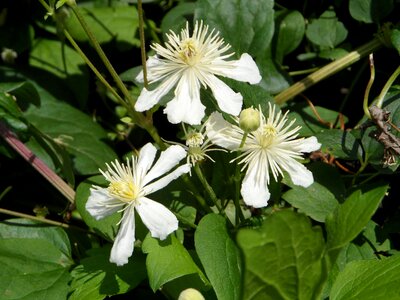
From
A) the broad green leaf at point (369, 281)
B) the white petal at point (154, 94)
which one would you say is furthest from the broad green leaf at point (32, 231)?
the broad green leaf at point (369, 281)

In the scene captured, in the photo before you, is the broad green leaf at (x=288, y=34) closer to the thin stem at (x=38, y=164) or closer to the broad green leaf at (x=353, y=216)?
the thin stem at (x=38, y=164)

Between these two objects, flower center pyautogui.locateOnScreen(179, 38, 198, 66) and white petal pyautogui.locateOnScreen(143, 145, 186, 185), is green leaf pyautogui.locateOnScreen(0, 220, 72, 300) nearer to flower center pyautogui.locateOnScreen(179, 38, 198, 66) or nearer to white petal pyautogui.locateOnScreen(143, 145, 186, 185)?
white petal pyautogui.locateOnScreen(143, 145, 186, 185)

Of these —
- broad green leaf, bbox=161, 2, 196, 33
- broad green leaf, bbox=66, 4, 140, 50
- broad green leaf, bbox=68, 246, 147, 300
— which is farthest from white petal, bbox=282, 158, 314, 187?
broad green leaf, bbox=66, 4, 140, 50

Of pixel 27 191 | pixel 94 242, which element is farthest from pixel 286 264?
pixel 27 191

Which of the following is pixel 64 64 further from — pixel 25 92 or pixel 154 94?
pixel 154 94

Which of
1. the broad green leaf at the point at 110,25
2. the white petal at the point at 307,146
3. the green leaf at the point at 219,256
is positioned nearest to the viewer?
the green leaf at the point at 219,256
